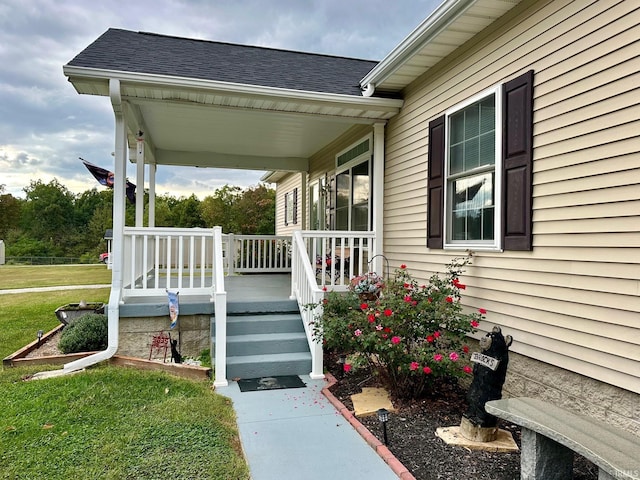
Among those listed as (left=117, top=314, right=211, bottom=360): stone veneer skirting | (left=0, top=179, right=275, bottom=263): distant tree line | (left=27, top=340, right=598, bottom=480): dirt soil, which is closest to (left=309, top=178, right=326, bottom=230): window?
(left=117, top=314, right=211, bottom=360): stone veneer skirting

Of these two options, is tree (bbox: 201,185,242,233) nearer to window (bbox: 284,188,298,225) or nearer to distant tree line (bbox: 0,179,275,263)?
distant tree line (bbox: 0,179,275,263)

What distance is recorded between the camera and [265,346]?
15.3 feet

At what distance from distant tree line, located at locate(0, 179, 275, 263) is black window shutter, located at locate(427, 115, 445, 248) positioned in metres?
18.8

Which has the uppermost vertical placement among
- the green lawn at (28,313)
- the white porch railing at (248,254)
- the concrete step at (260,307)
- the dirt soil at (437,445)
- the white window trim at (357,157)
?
the white window trim at (357,157)

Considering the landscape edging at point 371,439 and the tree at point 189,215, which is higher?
the tree at point 189,215

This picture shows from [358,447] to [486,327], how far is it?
166 centimetres

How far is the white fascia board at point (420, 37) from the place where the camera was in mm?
3678

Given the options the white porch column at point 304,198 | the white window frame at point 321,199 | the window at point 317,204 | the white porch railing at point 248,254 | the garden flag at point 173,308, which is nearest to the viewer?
the garden flag at point 173,308

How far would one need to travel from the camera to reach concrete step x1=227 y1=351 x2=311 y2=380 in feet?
14.3

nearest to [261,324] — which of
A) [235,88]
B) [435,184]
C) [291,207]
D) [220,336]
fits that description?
[220,336]

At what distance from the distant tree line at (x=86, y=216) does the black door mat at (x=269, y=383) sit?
18964mm

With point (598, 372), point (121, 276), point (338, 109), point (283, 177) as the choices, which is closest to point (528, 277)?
point (598, 372)

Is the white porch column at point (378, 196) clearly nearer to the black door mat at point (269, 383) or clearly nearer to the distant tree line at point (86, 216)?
the black door mat at point (269, 383)

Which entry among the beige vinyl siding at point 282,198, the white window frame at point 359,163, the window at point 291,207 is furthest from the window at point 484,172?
the window at point 291,207
